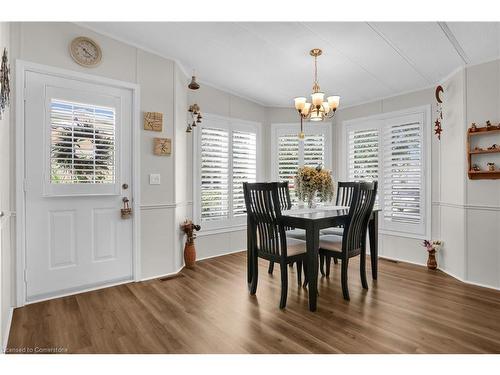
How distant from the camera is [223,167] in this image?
175 inches

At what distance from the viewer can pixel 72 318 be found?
91.5 inches

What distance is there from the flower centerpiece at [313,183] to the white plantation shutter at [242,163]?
5.34 ft

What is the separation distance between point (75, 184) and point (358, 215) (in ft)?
9.07

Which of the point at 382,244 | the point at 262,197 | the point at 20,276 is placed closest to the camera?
the point at 20,276

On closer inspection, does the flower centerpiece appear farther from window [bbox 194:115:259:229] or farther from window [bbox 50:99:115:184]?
window [bbox 50:99:115:184]

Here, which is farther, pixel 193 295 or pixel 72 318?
pixel 193 295

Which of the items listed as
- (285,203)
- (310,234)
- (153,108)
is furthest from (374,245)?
(153,108)

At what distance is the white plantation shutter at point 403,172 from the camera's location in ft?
13.2

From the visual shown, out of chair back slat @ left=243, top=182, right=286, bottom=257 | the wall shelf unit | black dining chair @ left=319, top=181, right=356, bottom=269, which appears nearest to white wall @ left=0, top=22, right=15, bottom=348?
chair back slat @ left=243, top=182, right=286, bottom=257

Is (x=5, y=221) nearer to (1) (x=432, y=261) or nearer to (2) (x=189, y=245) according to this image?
(2) (x=189, y=245)
